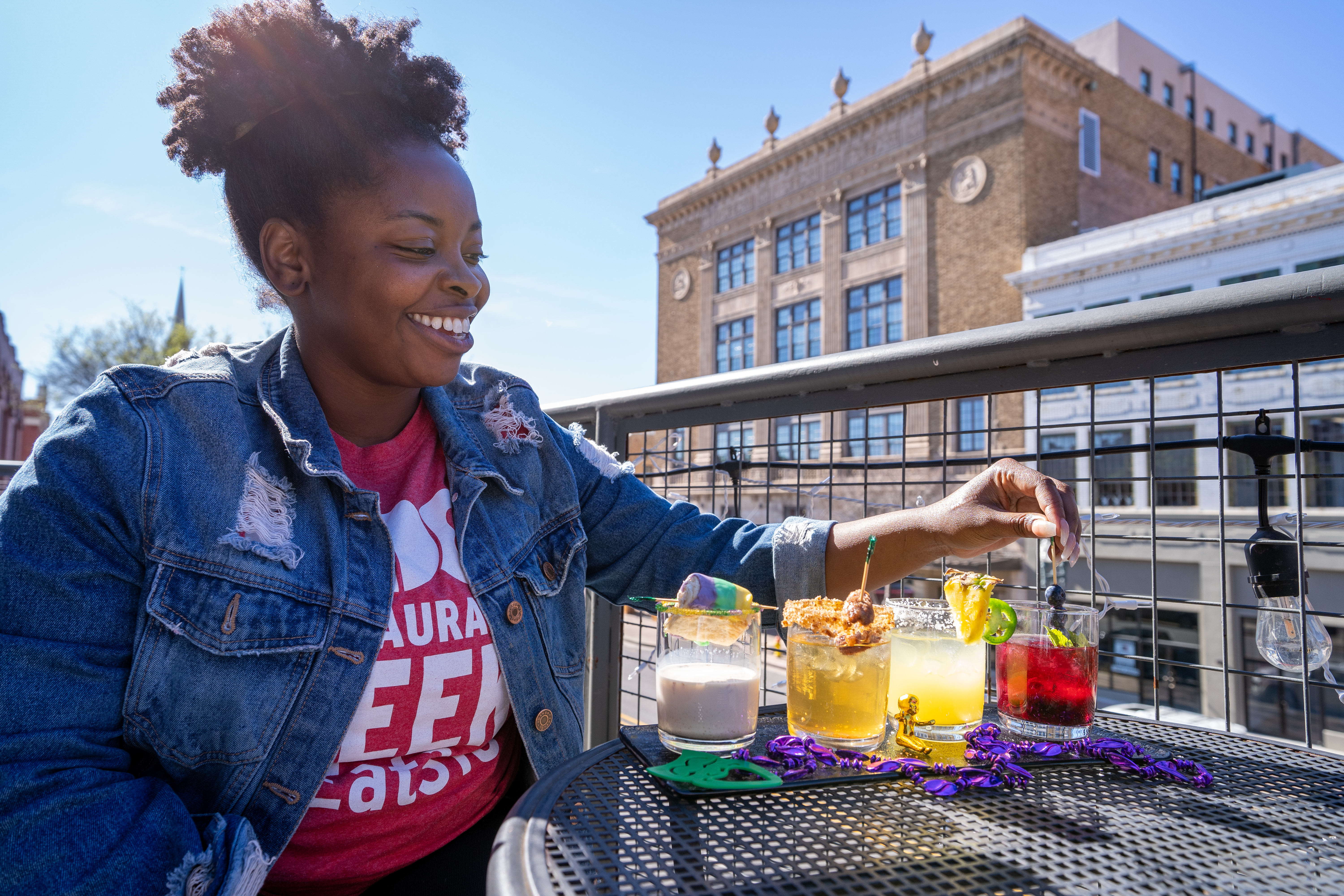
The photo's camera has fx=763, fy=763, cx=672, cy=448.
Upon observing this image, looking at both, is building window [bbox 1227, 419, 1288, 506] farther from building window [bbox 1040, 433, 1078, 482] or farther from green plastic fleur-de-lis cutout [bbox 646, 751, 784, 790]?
building window [bbox 1040, 433, 1078, 482]

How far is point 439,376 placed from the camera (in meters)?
1.51

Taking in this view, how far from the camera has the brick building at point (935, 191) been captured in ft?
64.7

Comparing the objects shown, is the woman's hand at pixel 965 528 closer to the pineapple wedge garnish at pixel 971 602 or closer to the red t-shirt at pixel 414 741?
the pineapple wedge garnish at pixel 971 602

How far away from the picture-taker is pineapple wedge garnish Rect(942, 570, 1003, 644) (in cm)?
116

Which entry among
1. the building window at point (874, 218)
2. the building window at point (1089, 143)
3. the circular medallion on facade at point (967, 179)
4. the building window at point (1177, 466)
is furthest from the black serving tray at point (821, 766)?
the building window at point (1089, 143)

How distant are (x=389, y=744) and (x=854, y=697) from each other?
0.79m

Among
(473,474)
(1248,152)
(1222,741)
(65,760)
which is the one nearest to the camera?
(65,760)

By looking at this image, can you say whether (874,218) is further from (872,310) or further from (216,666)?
(216,666)

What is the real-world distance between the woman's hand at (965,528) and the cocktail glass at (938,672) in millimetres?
203

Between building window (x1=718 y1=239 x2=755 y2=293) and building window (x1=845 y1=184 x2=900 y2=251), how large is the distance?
4.18 m

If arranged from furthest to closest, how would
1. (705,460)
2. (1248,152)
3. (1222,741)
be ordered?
(1248,152)
(705,460)
(1222,741)

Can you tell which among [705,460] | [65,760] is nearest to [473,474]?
[65,760]

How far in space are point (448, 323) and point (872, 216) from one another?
76.3 ft

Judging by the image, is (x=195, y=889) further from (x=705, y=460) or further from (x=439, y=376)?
(x=705, y=460)
